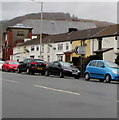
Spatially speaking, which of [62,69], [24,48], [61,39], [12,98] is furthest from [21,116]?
[24,48]

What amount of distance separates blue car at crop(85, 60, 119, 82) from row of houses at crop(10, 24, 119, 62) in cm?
786

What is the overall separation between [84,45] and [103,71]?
2423cm

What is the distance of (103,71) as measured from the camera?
2302cm

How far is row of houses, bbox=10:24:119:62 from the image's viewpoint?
41.9m

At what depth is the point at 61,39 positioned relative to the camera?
55094 mm

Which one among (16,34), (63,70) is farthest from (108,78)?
(16,34)

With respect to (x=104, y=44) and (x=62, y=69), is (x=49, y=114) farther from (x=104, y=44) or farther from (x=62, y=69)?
(x=104, y=44)

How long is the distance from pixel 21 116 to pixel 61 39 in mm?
46483

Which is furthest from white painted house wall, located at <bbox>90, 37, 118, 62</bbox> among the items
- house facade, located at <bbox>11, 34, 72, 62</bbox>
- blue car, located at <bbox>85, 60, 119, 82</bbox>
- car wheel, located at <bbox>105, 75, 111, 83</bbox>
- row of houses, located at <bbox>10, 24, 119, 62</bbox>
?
car wheel, located at <bbox>105, 75, 111, 83</bbox>

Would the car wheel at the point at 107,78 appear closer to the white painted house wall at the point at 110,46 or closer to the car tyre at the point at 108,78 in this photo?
the car tyre at the point at 108,78

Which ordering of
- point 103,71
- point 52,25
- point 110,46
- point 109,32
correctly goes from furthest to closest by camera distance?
point 52,25 → point 109,32 → point 110,46 → point 103,71

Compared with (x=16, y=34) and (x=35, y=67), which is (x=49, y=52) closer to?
(x=35, y=67)

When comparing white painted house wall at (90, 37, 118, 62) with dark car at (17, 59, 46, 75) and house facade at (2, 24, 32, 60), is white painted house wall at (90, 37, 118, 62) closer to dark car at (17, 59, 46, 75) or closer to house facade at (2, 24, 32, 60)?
dark car at (17, 59, 46, 75)

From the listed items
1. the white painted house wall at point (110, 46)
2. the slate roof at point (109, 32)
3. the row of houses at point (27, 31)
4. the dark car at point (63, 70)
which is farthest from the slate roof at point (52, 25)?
the dark car at point (63, 70)
